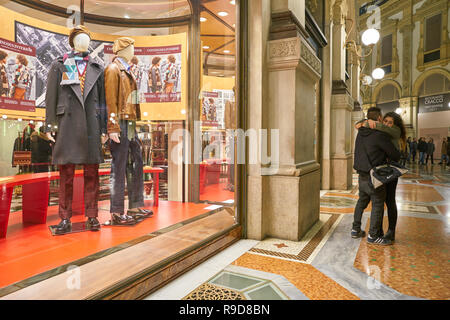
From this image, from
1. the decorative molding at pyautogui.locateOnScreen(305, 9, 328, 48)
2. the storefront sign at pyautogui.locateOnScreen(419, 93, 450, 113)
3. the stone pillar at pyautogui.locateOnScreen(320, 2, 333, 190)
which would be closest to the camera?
the decorative molding at pyautogui.locateOnScreen(305, 9, 328, 48)

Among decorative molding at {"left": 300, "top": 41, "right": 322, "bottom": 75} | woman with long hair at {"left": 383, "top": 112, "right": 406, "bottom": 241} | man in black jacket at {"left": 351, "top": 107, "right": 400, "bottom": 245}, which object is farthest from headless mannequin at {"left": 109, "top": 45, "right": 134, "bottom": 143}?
woman with long hair at {"left": 383, "top": 112, "right": 406, "bottom": 241}

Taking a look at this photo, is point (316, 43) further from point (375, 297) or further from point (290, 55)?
point (375, 297)

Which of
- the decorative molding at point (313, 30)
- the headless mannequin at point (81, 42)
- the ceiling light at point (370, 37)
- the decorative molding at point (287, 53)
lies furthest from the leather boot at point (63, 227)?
the ceiling light at point (370, 37)

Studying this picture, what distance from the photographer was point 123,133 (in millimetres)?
2758

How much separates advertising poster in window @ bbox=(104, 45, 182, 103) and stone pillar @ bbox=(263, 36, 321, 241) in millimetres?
1190

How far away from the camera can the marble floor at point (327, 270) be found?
217 centimetres

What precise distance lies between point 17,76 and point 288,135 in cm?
265

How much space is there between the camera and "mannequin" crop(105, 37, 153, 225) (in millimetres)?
2629

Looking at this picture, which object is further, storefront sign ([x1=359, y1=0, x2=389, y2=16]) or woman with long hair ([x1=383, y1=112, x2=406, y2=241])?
storefront sign ([x1=359, y1=0, x2=389, y2=16])

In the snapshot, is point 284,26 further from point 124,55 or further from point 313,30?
point 313,30

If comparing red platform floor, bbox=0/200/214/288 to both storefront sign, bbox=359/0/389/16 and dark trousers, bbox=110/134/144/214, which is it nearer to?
dark trousers, bbox=110/134/144/214

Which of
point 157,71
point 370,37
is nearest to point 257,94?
point 157,71
